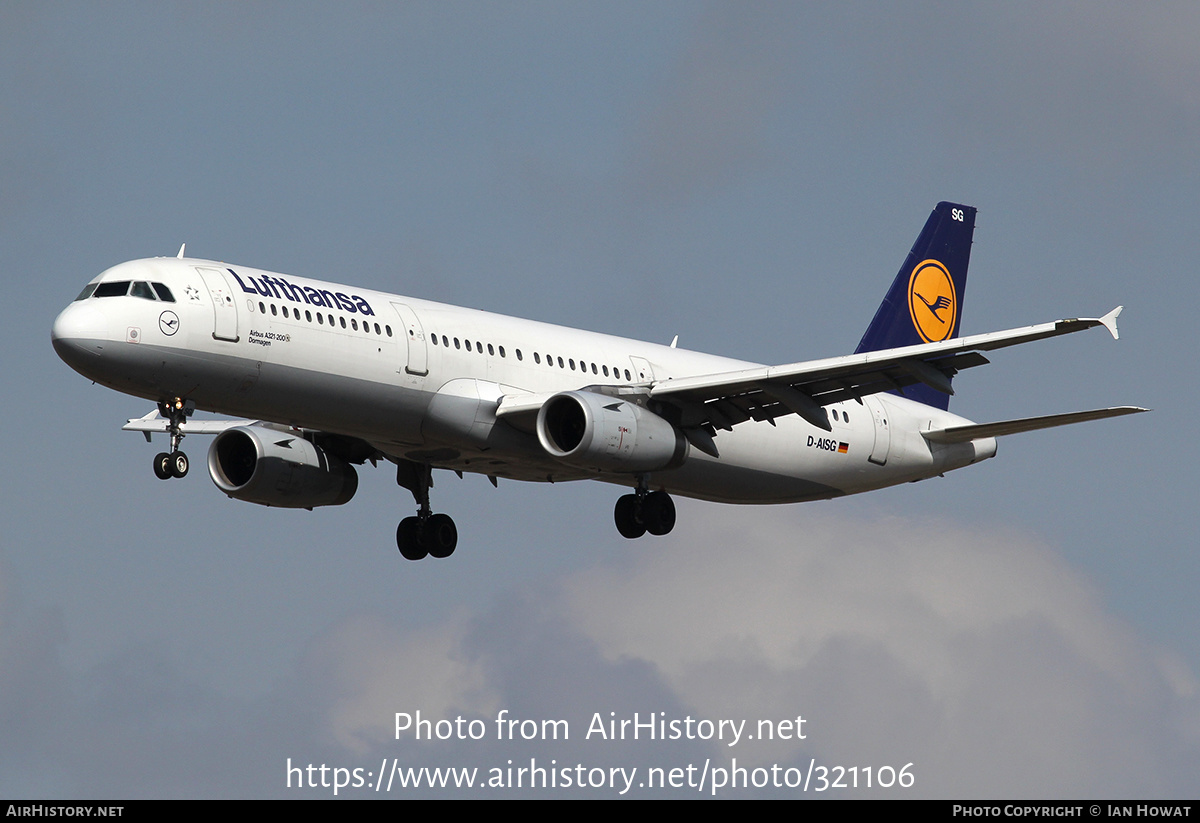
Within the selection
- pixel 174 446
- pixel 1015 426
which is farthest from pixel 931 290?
pixel 174 446

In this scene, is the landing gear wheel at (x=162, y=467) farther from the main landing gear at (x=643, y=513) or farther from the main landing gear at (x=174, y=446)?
the main landing gear at (x=643, y=513)

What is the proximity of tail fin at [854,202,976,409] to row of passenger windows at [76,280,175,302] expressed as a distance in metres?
21.9

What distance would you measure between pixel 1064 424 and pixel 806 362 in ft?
22.3

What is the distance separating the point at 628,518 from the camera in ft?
143

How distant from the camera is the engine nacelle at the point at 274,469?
1730 inches

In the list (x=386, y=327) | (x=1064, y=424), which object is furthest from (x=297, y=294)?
(x=1064, y=424)

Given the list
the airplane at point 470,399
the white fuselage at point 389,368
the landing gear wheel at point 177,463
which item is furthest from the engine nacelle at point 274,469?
the landing gear wheel at point 177,463

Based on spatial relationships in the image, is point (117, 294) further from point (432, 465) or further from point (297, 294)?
point (432, 465)

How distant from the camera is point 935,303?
54.2 m

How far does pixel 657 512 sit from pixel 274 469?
8.98 meters

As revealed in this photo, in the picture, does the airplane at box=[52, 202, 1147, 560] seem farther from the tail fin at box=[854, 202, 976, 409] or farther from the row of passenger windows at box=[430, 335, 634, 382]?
the tail fin at box=[854, 202, 976, 409]

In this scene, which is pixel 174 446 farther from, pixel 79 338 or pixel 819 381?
pixel 819 381

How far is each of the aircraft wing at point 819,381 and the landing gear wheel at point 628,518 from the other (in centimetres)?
229

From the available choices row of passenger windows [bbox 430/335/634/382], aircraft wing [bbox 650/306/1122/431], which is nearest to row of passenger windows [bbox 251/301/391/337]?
row of passenger windows [bbox 430/335/634/382]
